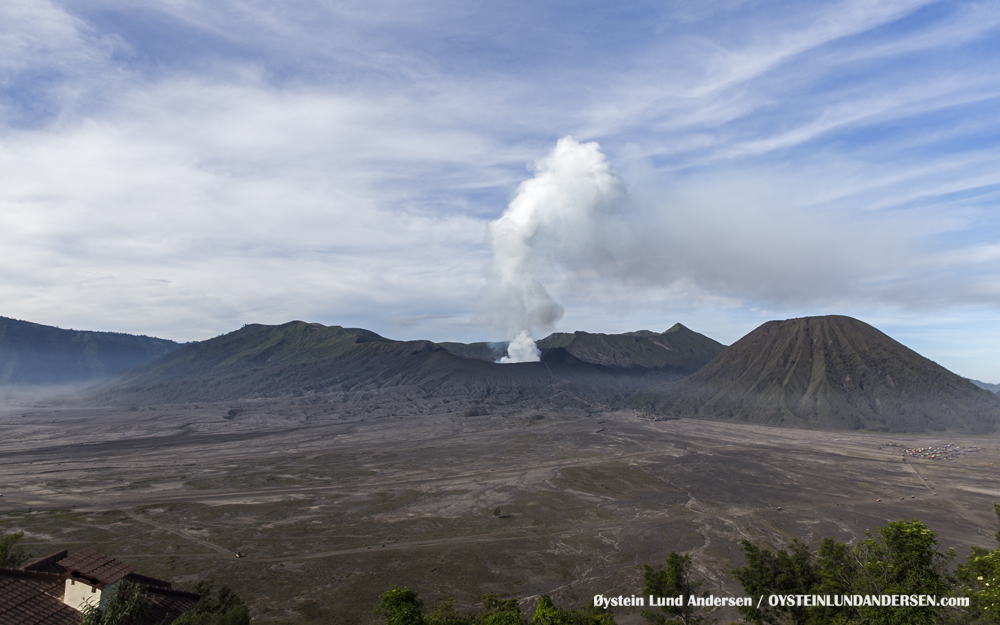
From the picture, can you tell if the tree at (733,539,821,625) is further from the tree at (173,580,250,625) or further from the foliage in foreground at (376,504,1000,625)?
the tree at (173,580,250,625)

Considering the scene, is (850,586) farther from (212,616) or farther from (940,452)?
(940,452)

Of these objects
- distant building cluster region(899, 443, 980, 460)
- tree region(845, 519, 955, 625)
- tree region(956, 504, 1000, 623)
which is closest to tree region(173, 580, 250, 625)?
tree region(845, 519, 955, 625)

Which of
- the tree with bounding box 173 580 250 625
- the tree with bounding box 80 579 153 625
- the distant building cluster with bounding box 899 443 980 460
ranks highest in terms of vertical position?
the tree with bounding box 80 579 153 625

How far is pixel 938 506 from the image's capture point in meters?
58.0

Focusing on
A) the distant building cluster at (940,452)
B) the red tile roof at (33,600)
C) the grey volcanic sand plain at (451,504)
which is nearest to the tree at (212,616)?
the red tile roof at (33,600)

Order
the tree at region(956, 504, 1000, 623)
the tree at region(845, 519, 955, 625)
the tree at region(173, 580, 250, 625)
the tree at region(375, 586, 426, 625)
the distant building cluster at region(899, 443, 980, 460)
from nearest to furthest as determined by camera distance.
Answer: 1. the tree at region(956, 504, 1000, 623)
2. the tree at region(845, 519, 955, 625)
3. the tree at region(173, 580, 250, 625)
4. the tree at region(375, 586, 426, 625)
5. the distant building cluster at region(899, 443, 980, 460)

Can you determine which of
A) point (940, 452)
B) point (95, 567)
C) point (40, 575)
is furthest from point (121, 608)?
point (940, 452)

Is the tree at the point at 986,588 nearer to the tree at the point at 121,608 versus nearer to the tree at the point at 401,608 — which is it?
the tree at the point at 401,608

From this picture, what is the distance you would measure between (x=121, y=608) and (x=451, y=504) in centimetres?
4547

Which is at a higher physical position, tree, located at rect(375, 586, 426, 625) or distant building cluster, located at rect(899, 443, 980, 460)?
tree, located at rect(375, 586, 426, 625)

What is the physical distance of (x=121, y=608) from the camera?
13125 mm

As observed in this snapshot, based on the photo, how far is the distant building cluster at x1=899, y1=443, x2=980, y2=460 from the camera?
92938 millimetres

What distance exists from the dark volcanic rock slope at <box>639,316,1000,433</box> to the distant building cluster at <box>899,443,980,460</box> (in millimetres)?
32289

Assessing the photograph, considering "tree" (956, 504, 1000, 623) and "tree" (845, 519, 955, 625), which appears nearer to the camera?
"tree" (956, 504, 1000, 623)
